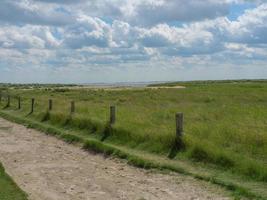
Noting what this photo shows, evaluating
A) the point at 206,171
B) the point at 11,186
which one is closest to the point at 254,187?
the point at 206,171

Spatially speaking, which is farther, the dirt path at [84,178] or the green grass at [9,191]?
the dirt path at [84,178]

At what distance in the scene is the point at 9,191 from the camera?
9430 mm

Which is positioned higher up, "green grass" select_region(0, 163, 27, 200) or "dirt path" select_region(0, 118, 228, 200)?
"green grass" select_region(0, 163, 27, 200)

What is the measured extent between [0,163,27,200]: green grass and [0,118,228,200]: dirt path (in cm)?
24

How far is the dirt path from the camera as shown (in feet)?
31.6

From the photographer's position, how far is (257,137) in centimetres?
1360

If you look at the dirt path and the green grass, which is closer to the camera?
the green grass

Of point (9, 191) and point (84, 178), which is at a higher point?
point (9, 191)

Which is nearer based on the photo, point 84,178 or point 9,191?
point 9,191

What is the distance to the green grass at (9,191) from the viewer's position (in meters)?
8.93

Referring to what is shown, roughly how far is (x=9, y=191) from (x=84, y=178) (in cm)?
235

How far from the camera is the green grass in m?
8.93

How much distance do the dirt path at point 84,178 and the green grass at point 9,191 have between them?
24 cm

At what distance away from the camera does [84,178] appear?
11.3 meters
